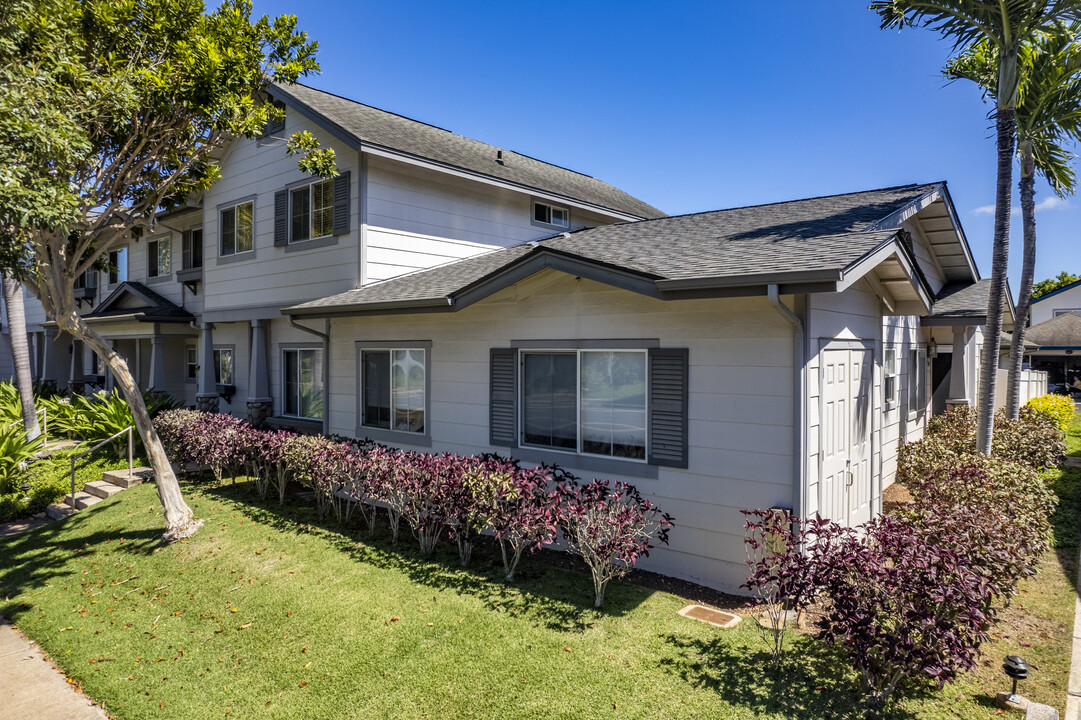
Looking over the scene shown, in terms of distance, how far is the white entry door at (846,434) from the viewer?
6.73 metres

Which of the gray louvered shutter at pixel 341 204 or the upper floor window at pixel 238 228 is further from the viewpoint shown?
the upper floor window at pixel 238 228

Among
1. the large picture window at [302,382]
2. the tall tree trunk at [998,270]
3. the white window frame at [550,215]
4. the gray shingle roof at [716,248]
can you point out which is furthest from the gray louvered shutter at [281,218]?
the tall tree trunk at [998,270]

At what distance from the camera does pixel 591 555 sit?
20.5ft

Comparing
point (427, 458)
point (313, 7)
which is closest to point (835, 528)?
point (427, 458)

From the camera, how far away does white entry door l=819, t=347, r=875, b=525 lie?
265 inches

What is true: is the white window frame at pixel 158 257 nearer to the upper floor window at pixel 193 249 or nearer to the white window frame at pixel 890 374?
the upper floor window at pixel 193 249

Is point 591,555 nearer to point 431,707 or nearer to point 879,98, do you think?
point 431,707

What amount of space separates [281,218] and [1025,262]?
49.5 feet

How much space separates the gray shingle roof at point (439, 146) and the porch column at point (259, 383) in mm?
5091

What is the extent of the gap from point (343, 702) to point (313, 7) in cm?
1214

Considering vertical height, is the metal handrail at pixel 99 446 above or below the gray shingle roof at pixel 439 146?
below

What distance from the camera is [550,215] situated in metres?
15.5

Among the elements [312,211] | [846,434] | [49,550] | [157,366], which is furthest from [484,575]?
[157,366]

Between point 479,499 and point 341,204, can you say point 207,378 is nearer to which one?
point 341,204
